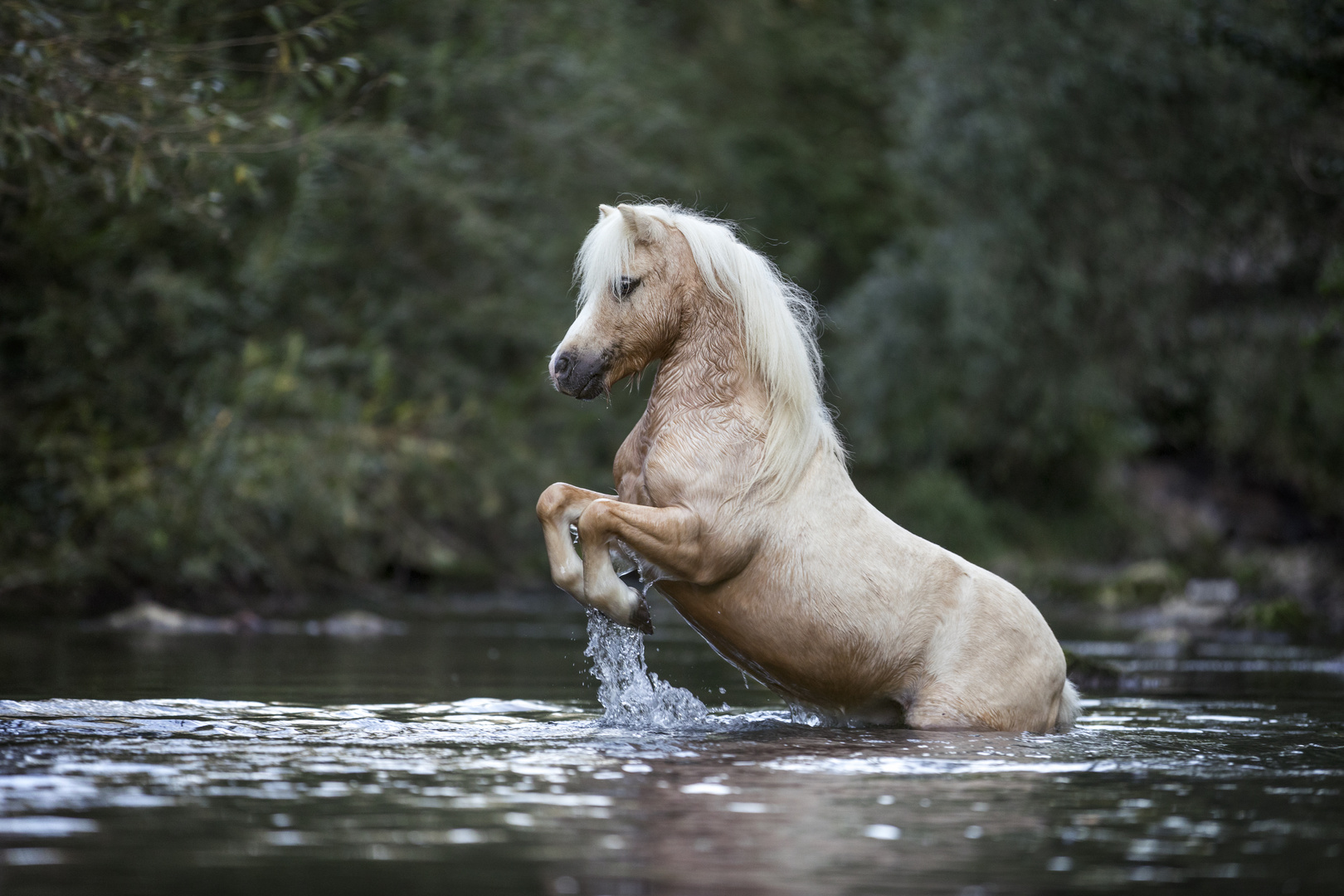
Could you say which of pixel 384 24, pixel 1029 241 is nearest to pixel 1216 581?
pixel 1029 241

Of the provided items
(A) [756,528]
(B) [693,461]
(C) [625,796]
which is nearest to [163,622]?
(B) [693,461]

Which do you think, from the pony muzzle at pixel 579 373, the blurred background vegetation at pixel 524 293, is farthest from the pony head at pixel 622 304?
the blurred background vegetation at pixel 524 293

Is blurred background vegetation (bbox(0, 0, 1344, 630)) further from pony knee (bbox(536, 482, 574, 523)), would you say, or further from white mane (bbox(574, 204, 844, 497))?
A: pony knee (bbox(536, 482, 574, 523))

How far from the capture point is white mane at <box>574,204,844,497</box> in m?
6.25

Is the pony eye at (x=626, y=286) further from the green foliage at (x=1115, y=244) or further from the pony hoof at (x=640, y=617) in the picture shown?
the green foliage at (x=1115, y=244)

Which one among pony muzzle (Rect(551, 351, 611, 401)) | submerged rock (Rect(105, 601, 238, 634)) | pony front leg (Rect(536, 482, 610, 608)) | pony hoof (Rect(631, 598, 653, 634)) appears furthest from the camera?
submerged rock (Rect(105, 601, 238, 634))

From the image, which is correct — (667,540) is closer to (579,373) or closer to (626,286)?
(579,373)

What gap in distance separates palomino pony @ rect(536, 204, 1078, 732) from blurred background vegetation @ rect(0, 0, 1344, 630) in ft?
13.2

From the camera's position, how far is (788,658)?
6.09 m

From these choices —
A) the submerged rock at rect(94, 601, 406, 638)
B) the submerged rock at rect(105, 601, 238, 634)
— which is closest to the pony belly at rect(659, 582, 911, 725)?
the submerged rock at rect(94, 601, 406, 638)

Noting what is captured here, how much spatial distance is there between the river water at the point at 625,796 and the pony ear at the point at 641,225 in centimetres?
164

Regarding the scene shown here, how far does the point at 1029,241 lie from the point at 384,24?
964cm

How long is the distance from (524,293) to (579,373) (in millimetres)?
15583

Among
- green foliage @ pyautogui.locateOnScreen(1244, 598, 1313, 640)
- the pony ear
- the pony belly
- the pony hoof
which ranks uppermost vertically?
the pony ear
